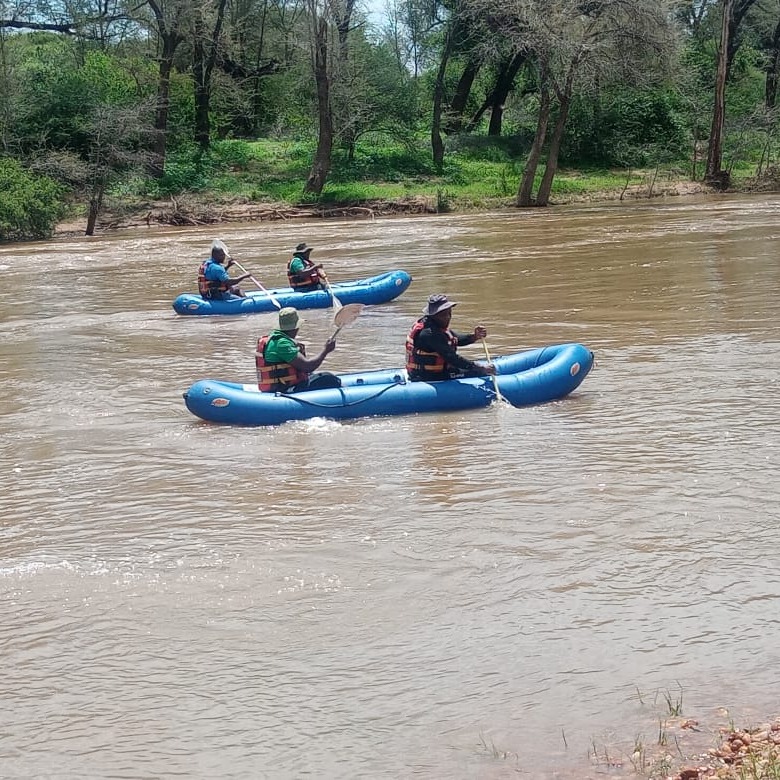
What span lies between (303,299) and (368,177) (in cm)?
2158

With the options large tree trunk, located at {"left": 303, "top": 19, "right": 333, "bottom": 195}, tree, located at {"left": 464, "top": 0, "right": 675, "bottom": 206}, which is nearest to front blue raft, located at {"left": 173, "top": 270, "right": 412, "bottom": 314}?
tree, located at {"left": 464, "top": 0, "right": 675, "bottom": 206}

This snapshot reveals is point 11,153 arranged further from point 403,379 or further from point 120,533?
point 120,533

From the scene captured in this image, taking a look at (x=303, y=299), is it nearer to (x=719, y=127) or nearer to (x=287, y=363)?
(x=287, y=363)

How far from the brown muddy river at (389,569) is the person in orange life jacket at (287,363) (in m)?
0.44

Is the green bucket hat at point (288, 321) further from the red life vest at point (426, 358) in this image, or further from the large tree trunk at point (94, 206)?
the large tree trunk at point (94, 206)

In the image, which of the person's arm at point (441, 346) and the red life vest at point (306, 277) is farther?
the red life vest at point (306, 277)

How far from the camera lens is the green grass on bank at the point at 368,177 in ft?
109

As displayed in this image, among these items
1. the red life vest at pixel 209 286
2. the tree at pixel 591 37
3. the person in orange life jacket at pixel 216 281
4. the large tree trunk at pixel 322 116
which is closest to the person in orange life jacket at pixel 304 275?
the person in orange life jacket at pixel 216 281

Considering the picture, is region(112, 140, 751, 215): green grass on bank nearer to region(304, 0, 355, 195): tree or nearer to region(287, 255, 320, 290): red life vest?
region(304, 0, 355, 195): tree

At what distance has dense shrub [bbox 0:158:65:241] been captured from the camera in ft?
92.1

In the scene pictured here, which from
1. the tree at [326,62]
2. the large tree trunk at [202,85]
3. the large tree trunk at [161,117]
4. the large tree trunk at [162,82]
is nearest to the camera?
the tree at [326,62]

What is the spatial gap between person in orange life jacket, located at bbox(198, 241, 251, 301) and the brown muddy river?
3.05 m

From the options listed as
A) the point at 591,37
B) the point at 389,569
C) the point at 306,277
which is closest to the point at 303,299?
the point at 306,277

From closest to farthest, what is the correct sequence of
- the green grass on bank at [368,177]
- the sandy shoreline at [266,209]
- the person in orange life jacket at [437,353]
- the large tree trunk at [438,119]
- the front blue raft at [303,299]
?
the person in orange life jacket at [437,353]
the front blue raft at [303,299]
the sandy shoreline at [266,209]
the green grass on bank at [368,177]
the large tree trunk at [438,119]
